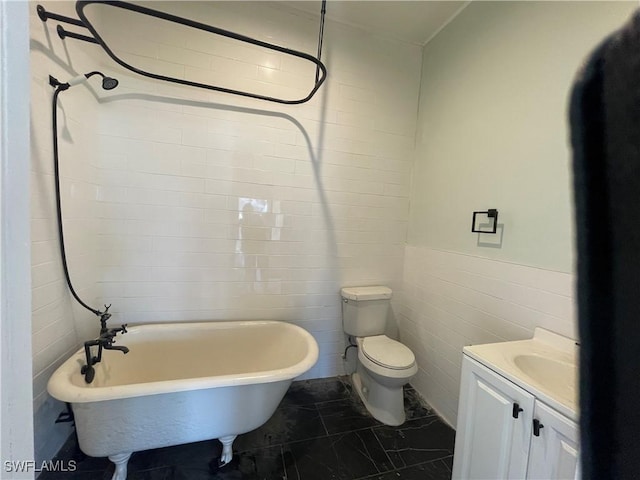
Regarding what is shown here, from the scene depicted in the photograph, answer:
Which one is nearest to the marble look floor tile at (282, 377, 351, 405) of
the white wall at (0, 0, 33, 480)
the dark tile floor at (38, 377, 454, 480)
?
the dark tile floor at (38, 377, 454, 480)

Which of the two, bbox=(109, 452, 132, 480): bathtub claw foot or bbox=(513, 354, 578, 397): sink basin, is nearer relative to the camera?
bbox=(513, 354, 578, 397): sink basin

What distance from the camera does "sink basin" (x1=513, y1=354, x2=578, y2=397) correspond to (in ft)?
3.62

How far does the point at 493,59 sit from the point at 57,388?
108 inches

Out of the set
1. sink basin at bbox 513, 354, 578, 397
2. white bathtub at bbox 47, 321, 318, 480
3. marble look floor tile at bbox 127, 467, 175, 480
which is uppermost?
sink basin at bbox 513, 354, 578, 397

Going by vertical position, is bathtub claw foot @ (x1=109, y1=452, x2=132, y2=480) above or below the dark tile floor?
above

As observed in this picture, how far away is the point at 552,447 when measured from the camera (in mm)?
890

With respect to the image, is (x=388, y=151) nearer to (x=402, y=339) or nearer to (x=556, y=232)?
(x=556, y=232)

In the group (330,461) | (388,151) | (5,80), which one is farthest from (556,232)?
(5,80)

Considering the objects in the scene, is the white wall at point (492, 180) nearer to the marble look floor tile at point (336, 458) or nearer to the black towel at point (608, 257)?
the marble look floor tile at point (336, 458)

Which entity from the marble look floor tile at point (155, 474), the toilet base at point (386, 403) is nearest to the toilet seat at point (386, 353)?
the toilet base at point (386, 403)

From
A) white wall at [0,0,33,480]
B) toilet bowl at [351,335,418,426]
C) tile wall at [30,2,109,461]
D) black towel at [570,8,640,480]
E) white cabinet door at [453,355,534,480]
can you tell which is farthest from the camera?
toilet bowl at [351,335,418,426]

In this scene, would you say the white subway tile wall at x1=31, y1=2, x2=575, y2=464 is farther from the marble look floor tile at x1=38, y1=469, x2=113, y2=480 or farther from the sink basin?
the marble look floor tile at x1=38, y1=469, x2=113, y2=480

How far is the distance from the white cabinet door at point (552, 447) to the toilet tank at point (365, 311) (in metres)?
1.22

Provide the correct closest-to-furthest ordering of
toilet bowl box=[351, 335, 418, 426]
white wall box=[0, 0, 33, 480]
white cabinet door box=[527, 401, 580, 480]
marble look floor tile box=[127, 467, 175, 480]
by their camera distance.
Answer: white wall box=[0, 0, 33, 480], white cabinet door box=[527, 401, 580, 480], marble look floor tile box=[127, 467, 175, 480], toilet bowl box=[351, 335, 418, 426]
